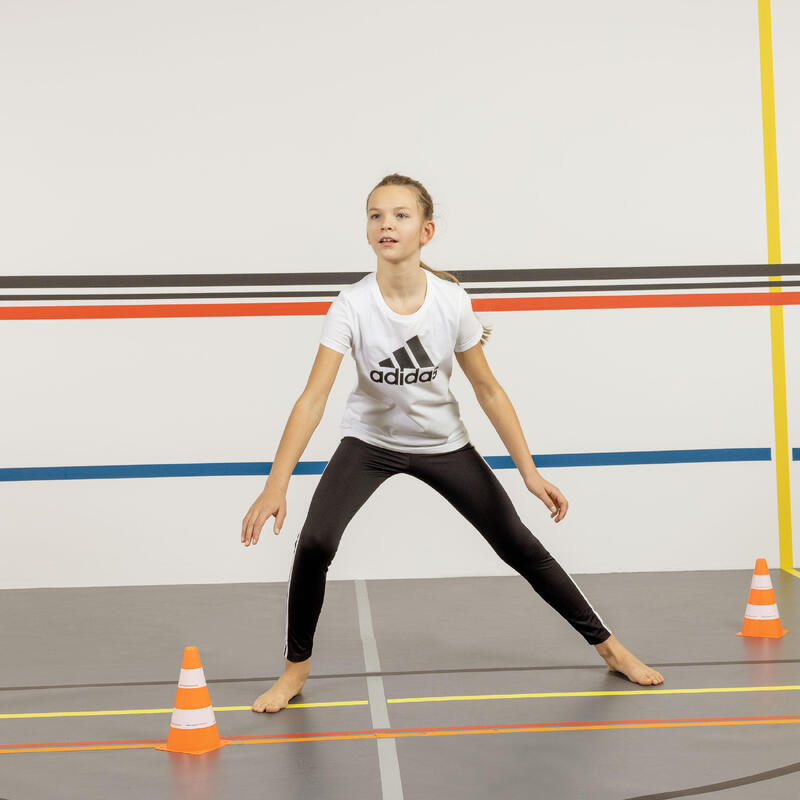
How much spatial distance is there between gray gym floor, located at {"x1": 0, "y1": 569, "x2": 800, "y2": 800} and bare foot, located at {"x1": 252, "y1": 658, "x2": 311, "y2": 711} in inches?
1.6

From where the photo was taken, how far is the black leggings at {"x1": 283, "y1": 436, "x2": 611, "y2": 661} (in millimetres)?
3355

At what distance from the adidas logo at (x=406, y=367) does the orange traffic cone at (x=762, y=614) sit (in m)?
1.62

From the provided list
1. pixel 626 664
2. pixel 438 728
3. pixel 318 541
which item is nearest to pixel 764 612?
pixel 626 664

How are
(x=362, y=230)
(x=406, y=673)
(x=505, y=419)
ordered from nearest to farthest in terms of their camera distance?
(x=505, y=419)
(x=406, y=673)
(x=362, y=230)

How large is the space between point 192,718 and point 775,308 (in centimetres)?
375

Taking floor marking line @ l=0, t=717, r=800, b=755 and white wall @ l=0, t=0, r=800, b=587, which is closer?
floor marking line @ l=0, t=717, r=800, b=755

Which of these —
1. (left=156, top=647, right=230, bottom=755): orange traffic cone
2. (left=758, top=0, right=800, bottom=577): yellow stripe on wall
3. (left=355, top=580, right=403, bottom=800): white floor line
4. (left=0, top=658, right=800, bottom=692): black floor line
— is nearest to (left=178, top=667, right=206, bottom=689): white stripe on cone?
(left=156, top=647, right=230, bottom=755): orange traffic cone

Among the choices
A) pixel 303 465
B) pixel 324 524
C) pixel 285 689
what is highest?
pixel 324 524

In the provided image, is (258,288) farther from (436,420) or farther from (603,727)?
(603,727)

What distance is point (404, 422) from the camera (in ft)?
11.5

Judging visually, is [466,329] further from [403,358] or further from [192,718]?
[192,718]

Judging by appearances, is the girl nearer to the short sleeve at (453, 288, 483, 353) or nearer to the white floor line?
the short sleeve at (453, 288, 483, 353)

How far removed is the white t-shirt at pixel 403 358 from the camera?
3.40 metres

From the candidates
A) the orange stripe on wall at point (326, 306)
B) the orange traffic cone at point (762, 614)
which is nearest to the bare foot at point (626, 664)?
the orange traffic cone at point (762, 614)
